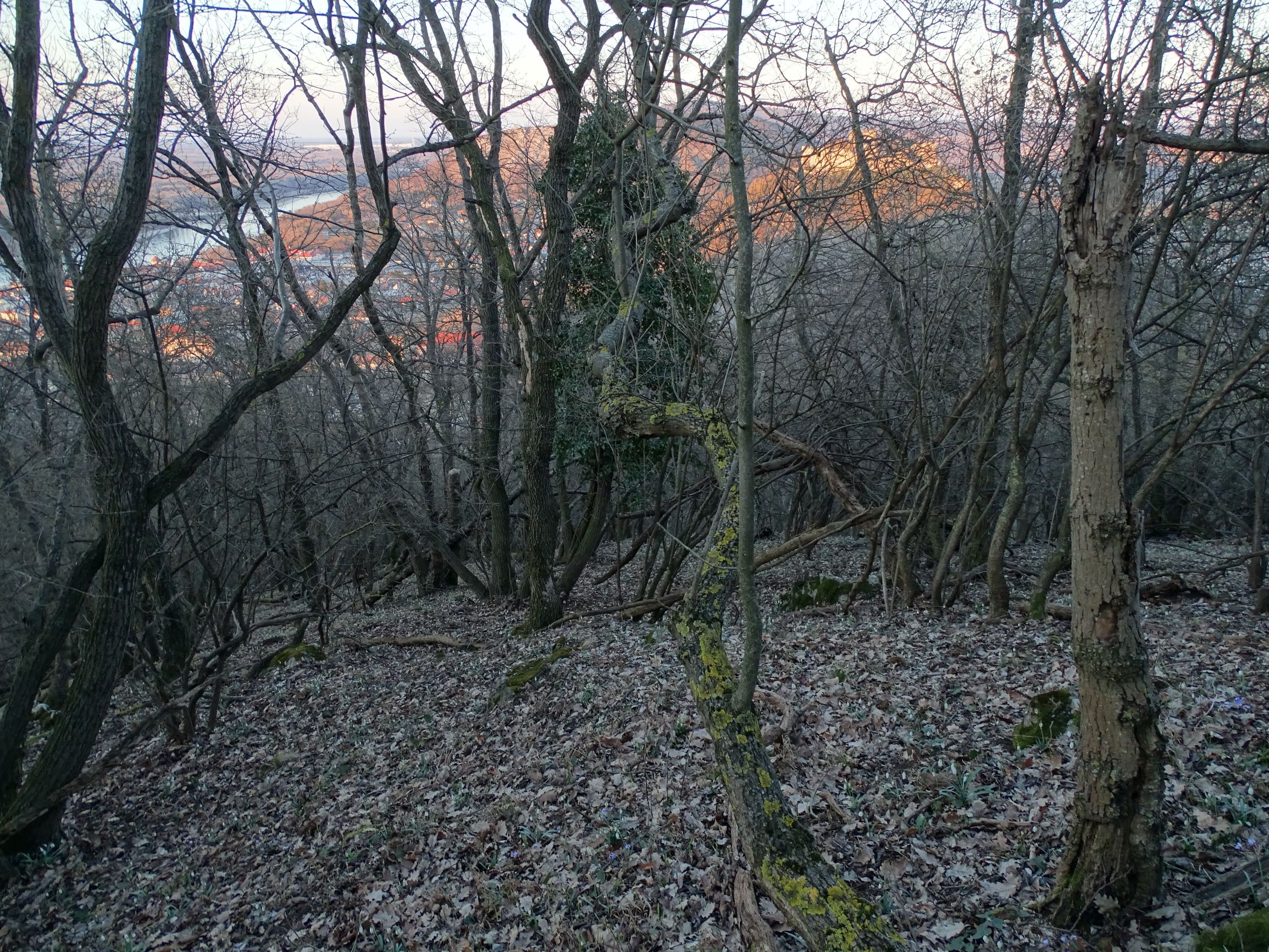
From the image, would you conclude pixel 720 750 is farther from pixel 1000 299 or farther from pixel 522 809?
pixel 1000 299

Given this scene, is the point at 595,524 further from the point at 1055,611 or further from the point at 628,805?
the point at 628,805

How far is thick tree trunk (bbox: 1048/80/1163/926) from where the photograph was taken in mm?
2791

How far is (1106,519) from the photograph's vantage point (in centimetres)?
281

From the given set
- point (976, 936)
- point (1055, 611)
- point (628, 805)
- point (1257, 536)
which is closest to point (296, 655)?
point (628, 805)

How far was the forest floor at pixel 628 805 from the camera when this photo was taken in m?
3.74

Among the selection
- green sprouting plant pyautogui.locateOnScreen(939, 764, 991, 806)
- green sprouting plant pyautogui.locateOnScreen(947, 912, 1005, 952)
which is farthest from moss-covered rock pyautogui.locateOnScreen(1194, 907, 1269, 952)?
green sprouting plant pyautogui.locateOnScreen(939, 764, 991, 806)

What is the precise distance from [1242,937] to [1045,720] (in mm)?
2064

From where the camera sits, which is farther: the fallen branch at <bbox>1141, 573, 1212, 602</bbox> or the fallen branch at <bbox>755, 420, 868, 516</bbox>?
the fallen branch at <bbox>755, 420, 868, 516</bbox>

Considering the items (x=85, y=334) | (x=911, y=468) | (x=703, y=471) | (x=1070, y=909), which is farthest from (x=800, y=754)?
(x=703, y=471)

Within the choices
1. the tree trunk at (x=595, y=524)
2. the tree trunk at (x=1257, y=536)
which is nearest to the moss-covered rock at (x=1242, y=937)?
the tree trunk at (x=1257, y=536)

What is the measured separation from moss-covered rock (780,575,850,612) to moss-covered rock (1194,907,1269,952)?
6.56m

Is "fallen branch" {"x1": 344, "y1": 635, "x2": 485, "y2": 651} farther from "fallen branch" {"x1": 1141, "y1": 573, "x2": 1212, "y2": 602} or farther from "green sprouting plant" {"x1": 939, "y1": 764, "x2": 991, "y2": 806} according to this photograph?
"fallen branch" {"x1": 1141, "y1": 573, "x2": 1212, "y2": 602}

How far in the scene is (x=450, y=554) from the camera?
43.8 feet

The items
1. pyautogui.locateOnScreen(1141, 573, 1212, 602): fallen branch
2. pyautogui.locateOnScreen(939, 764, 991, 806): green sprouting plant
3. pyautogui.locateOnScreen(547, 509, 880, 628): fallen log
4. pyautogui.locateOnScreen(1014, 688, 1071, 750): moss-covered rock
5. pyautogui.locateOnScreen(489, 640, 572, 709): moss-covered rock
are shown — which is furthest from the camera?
pyautogui.locateOnScreen(547, 509, 880, 628): fallen log
